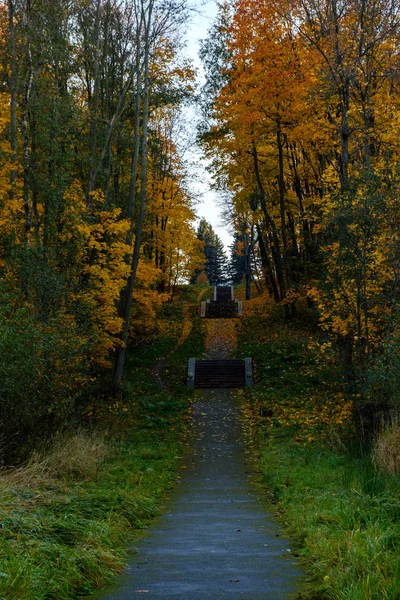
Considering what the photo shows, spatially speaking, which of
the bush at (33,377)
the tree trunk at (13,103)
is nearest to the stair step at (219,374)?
the tree trunk at (13,103)

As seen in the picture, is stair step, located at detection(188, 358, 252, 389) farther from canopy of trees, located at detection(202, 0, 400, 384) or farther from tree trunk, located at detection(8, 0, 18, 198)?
tree trunk, located at detection(8, 0, 18, 198)

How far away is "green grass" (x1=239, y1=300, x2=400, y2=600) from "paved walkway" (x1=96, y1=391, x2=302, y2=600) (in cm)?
28

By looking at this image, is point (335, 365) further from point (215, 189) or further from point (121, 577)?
point (215, 189)

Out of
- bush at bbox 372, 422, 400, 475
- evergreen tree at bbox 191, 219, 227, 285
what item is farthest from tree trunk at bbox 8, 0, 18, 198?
evergreen tree at bbox 191, 219, 227, 285

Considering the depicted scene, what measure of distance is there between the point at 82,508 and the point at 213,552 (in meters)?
2.00

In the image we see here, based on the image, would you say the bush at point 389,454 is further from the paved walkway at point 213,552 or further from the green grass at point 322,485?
the paved walkway at point 213,552

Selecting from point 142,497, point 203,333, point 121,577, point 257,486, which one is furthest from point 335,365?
point 203,333

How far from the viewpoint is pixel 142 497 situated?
9094 millimetres

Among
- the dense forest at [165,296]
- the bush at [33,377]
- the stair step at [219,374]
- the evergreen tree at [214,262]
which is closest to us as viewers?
the dense forest at [165,296]

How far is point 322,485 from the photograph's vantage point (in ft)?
31.1

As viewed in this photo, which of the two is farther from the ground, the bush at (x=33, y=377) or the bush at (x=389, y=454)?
the bush at (x=33, y=377)

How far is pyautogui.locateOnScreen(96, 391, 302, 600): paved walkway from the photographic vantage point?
172 inches

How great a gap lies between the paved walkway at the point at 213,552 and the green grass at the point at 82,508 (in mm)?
262

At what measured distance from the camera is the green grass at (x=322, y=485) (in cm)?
441
